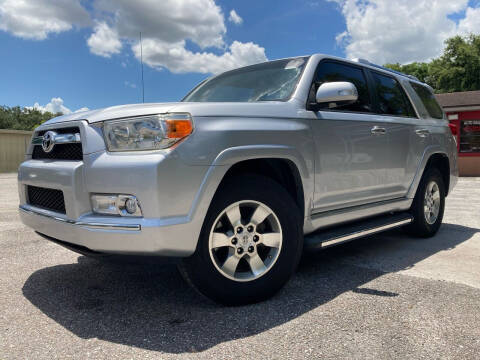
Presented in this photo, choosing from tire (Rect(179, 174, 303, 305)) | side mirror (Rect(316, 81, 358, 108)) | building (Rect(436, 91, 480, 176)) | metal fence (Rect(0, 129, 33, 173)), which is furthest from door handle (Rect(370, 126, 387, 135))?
metal fence (Rect(0, 129, 33, 173))

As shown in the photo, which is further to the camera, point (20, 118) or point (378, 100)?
point (20, 118)

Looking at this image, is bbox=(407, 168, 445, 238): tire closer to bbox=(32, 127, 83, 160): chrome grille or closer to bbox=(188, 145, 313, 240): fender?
bbox=(188, 145, 313, 240): fender

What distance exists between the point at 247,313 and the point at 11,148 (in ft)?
83.1

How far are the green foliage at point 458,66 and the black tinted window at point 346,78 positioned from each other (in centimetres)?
3858

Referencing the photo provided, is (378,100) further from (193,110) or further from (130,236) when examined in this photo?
(130,236)

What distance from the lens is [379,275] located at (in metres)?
3.38

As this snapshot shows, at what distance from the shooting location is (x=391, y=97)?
4266 mm

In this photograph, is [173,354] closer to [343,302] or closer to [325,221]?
[343,302]

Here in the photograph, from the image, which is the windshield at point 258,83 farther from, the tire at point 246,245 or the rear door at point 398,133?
the rear door at point 398,133

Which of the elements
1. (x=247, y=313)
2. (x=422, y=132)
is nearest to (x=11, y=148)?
(x=422, y=132)

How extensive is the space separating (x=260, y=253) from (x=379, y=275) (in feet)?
4.04

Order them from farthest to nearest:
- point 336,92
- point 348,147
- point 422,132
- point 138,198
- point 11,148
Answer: point 11,148 < point 422,132 < point 348,147 < point 336,92 < point 138,198

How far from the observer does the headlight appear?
2301mm

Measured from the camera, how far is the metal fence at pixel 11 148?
76.5ft
